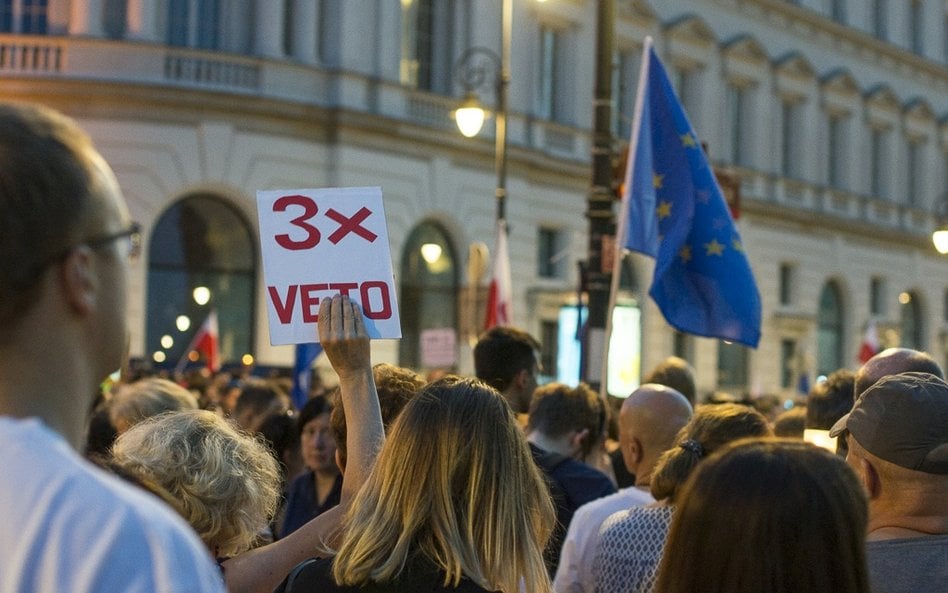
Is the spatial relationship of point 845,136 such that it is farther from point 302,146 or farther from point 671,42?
point 302,146

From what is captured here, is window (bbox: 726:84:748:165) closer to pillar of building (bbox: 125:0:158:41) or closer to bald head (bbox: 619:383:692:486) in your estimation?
pillar of building (bbox: 125:0:158:41)

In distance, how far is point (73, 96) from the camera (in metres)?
24.8

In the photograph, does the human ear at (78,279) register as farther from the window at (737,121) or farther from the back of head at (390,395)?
the window at (737,121)

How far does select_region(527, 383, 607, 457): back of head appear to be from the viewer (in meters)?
6.77

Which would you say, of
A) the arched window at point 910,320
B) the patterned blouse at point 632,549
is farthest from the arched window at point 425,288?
the patterned blouse at point 632,549

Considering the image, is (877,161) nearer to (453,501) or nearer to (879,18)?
(879,18)

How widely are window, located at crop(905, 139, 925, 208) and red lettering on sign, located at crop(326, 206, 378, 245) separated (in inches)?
1710

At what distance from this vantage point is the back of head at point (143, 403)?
631 centimetres

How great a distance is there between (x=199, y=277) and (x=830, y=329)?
20.8m

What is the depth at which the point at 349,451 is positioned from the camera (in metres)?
3.95

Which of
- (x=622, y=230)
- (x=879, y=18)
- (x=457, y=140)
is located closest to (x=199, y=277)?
(x=457, y=140)

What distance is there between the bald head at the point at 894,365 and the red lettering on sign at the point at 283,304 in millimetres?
2223

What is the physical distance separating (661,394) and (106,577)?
460 cm

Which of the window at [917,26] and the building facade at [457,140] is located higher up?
the window at [917,26]
